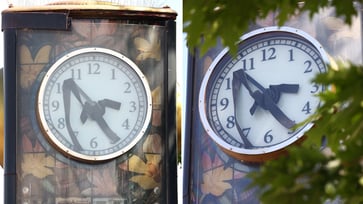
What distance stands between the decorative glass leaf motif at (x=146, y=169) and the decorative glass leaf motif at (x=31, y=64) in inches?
29.3

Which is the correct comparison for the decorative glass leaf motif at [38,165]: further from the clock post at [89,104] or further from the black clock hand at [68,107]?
the black clock hand at [68,107]

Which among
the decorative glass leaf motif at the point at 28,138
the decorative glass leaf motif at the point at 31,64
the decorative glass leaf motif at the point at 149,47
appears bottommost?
the decorative glass leaf motif at the point at 28,138

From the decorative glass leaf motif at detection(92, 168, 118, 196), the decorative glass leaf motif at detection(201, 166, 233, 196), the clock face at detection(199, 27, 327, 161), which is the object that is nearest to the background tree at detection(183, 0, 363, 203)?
the clock face at detection(199, 27, 327, 161)

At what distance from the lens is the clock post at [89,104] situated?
5.97 metres

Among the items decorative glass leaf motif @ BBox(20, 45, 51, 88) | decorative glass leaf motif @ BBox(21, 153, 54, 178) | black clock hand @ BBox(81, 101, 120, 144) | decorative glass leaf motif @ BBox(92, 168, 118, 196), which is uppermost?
decorative glass leaf motif @ BBox(20, 45, 51, 88)

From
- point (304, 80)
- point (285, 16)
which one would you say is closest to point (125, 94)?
point (304, 80)

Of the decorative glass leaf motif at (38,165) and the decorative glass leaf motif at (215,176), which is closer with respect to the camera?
the decorative glass leaf motif at (215,176)

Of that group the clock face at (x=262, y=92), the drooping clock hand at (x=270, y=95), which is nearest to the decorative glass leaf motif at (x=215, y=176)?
the clock face at (x=262, y=92)

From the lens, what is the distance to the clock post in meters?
5.97

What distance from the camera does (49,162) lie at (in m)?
5.97

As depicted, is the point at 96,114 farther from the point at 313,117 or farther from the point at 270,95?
A: the point at 313,117

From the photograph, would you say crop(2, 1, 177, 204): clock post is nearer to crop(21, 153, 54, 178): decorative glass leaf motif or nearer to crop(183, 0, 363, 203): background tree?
crop(21, 153, 54, 178): decorative glass leaf motif

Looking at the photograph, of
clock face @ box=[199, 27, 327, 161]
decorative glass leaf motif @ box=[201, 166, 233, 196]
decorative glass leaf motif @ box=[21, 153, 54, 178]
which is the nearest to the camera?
clock face @ box=[199, 27, 327, 161]

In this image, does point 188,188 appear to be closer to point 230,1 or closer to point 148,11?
point 148,11
